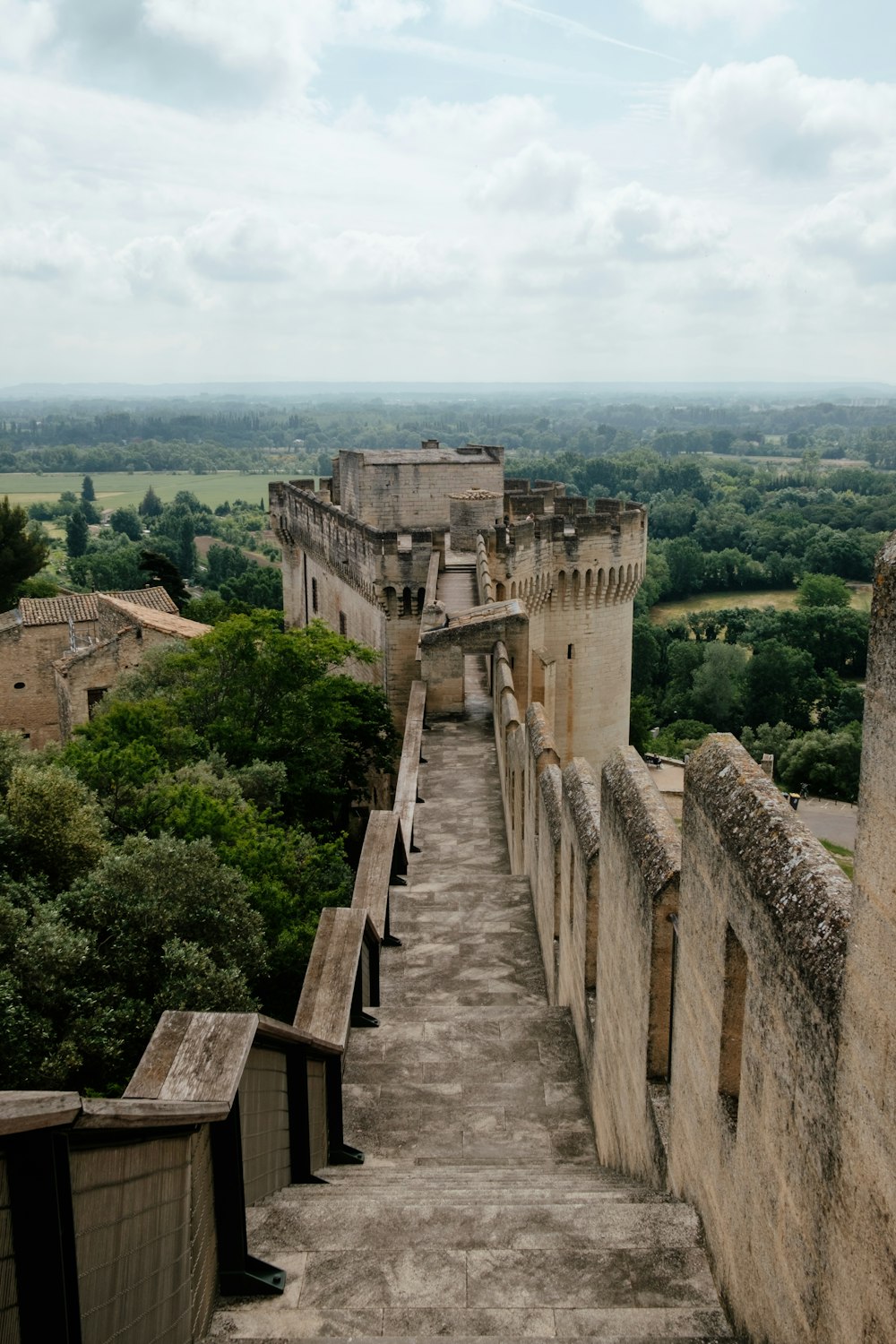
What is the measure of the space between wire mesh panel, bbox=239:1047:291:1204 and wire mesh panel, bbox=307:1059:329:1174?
21.6 inches

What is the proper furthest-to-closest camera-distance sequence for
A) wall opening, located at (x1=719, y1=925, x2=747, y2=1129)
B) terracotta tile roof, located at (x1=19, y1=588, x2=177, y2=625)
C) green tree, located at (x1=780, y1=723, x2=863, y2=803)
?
green tree, located at (x1=780, y1=723, x2=863, y2=803), terracotta tile roof, located at (x1=19, y1=588, x2=177, y2=625), wall opening, located at (x1=719, y1=925, x2=747, y2=1129)

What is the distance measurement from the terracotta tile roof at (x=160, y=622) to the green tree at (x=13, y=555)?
1521cm

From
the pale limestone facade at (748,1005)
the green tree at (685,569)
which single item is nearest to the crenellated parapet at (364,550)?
the pale limestone facade at (748,1005)

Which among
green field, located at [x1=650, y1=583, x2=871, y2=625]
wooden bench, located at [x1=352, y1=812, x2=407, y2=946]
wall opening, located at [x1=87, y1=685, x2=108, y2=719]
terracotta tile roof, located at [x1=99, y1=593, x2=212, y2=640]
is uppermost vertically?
wooden bench, located at [x1=352, y1=812, x2=407, y2=946]

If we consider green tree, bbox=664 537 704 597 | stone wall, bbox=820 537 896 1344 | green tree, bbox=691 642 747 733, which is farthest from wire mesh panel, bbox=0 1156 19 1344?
green tree, bbox=664 537 704 597

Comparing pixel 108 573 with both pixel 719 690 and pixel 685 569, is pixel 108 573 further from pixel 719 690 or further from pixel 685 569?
pixel 685 569

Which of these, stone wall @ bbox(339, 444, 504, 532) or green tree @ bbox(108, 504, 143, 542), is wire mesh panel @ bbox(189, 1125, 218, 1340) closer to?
stone wall @ bbox(339, 444, 504, 532)

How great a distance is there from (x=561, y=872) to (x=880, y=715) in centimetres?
638

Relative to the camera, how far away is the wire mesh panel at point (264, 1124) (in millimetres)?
5340

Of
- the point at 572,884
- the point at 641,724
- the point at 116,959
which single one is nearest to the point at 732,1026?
the point at 572,884

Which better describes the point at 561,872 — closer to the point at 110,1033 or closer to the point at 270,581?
the point at 110,1033

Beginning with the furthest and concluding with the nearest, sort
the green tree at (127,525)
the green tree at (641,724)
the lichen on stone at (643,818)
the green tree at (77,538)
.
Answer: the green tree at (127,525), the green tree at (77,538), the green tree at (641,724), the lichen on stone at (643,818)

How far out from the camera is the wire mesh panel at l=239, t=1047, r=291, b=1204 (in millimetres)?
5340

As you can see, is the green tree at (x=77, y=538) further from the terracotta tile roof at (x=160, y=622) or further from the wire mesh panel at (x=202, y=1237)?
the wire mesh panel at (x=202, y=1237)
